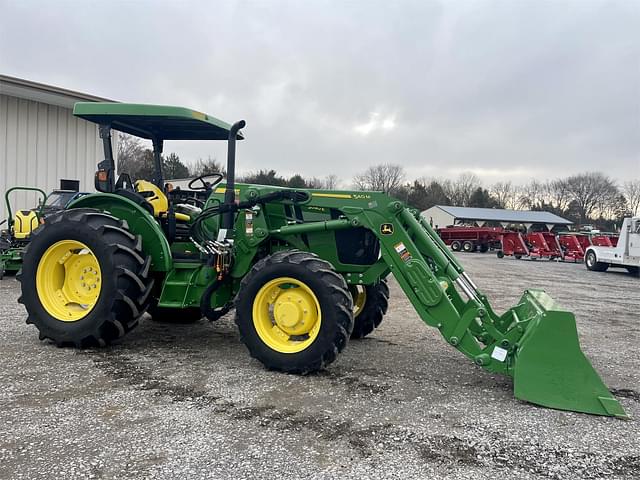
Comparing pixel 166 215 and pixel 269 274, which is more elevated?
pixel 166 215

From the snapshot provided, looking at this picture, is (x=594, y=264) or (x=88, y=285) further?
(x=594, y=264)

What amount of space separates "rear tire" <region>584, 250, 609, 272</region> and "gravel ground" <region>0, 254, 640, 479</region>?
16.6m

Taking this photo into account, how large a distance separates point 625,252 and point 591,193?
6848 centimetres

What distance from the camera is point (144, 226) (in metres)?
5.38

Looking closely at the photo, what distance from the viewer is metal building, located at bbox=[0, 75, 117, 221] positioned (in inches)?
556

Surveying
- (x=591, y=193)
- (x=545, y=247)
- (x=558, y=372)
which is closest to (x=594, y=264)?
(x=545, y=247)

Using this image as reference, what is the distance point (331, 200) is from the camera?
516 centimetres

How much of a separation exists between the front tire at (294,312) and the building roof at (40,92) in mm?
12006

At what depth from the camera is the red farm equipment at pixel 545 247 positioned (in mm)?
25766

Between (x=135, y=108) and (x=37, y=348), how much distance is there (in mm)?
2654

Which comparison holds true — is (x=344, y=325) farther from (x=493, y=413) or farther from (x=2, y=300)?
(x=2, y=300)

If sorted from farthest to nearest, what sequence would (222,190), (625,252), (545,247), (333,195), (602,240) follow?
1. (545,247)
2. (602,240)
3. (625,252)
4. (222,190)
5. (333,195)

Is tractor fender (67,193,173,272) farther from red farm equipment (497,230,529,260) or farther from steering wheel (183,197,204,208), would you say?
red farm equipment (497,230,529,260)

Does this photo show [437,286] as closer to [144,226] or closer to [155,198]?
[144,226]
